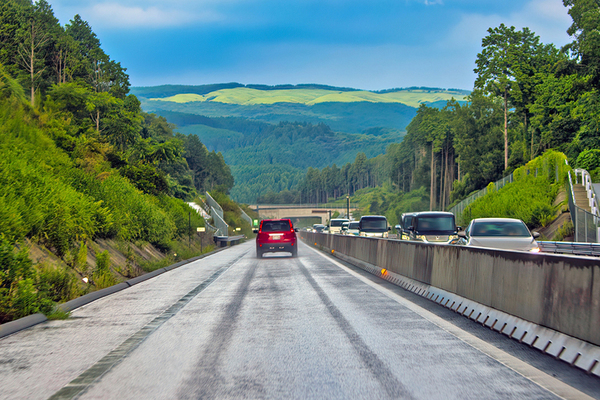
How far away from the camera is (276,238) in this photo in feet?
96.4

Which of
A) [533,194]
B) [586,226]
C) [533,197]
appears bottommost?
[586,226]

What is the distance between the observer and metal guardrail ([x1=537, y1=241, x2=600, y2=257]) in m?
21.9

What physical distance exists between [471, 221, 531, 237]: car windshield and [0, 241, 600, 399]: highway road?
28.3 ft

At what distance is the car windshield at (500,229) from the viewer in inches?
752

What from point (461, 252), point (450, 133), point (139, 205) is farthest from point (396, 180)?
point (461, 252)

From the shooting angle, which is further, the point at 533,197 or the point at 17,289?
the point at 533,197

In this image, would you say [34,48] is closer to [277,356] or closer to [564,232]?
[564,232]

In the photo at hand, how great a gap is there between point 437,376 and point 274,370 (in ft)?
5.44

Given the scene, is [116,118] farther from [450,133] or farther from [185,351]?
[450,133]

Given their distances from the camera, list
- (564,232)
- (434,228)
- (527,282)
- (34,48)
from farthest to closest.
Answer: (34,48) < (564,232) < (434,228) < (527,282)

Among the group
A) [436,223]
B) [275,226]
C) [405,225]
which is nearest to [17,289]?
[436,223]

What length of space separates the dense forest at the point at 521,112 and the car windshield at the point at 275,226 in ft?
85.7

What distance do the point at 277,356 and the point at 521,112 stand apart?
76985mm

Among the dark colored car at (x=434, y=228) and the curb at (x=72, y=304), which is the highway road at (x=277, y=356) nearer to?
the curb at (x=72, y=304)
